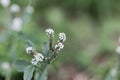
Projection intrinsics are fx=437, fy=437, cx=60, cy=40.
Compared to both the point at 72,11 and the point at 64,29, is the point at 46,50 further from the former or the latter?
the point at 72,11

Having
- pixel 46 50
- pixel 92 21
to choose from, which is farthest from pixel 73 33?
pixel 46 50

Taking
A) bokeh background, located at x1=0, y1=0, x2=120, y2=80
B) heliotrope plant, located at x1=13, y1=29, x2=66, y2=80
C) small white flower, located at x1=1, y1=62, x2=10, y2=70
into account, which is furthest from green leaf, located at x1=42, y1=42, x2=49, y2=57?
bokeh background, located at x1=0, y1=0, x2=120, y2=80

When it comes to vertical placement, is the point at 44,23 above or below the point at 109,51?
above

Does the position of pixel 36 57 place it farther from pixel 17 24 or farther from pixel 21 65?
pixel 17 24

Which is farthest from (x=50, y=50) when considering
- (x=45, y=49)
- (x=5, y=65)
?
(x=5, y=65)

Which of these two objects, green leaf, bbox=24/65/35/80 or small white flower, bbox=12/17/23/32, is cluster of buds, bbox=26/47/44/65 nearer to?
green leaf, bbox=24/65/35/80
